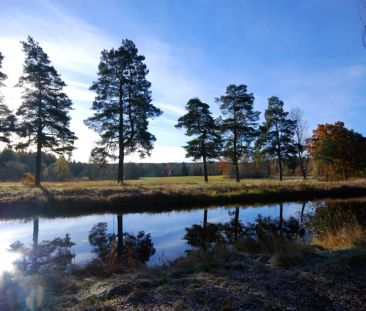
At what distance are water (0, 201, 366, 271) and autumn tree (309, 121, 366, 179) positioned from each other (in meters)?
22.5

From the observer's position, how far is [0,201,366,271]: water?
9.67 meters

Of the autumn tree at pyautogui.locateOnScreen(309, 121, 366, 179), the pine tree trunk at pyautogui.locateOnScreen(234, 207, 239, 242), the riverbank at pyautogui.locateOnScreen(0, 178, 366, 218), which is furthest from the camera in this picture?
the autumn tree at pyautogui.locateOnScreen(309, 121, 366, 179)

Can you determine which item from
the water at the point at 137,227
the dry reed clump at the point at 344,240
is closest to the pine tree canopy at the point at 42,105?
the water at the point at 137,227

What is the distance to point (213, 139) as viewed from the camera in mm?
36531

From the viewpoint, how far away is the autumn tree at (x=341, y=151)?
127ft

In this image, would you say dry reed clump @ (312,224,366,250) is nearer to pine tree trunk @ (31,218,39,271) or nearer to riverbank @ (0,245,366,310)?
riverbank @ (0,245,366,310)

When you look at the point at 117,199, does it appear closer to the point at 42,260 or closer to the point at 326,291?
the point at 42,260

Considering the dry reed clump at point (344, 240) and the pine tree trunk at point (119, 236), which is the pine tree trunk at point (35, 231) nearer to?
the pine tree trunk at point (119, 236)

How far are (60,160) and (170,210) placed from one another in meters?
34.4

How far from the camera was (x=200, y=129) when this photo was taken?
119ft

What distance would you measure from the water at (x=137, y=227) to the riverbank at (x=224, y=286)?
2174 mm

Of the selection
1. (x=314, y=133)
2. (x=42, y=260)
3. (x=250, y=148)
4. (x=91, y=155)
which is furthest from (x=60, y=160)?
(x=42, y=260)

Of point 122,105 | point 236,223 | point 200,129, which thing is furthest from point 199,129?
point 236,223

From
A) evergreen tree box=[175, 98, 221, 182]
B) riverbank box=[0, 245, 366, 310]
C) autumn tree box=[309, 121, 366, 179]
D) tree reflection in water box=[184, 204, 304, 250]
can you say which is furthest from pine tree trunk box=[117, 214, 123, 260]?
autumn tree box=[309, 121, 366, 179]
